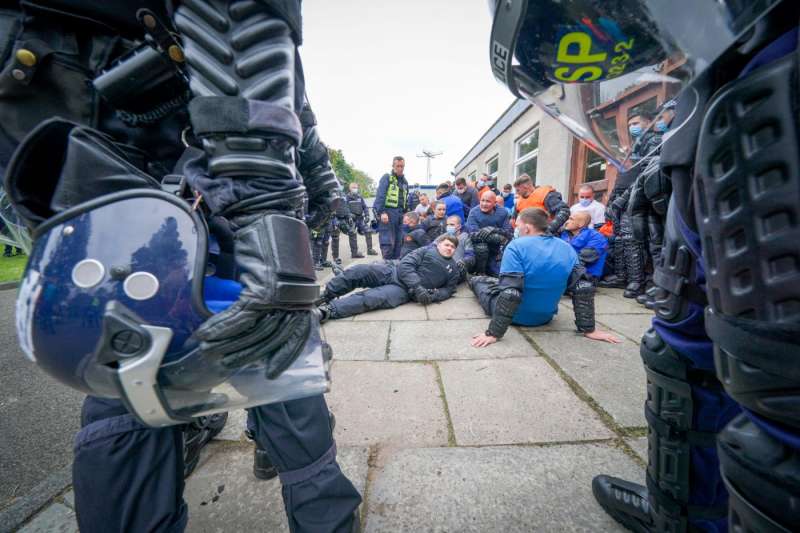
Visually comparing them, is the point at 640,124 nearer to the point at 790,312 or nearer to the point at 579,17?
the point at 579,17

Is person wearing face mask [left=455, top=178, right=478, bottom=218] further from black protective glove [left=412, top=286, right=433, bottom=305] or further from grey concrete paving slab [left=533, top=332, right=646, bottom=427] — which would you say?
grey concrete paving slab [left=533, top=332, right=646, bottom=427]

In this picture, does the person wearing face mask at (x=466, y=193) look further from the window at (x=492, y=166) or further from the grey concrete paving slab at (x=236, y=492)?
the window at (x=492, y=166)

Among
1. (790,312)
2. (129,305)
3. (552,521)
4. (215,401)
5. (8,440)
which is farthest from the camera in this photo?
(8,440)

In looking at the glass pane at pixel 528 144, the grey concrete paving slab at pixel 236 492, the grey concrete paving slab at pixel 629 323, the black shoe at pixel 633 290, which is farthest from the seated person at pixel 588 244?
the glass pane at pixel 528 144

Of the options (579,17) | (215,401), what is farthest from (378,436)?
(579,17)

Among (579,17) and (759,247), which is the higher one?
(579,17)

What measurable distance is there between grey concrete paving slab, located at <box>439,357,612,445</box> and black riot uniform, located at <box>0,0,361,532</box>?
32.8 inches

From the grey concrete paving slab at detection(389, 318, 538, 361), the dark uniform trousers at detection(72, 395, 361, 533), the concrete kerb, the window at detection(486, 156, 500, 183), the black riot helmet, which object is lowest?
the concrete kerb

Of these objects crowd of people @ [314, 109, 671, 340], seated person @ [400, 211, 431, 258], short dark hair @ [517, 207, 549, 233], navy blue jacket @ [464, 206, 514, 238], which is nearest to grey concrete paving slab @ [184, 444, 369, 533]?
crowd of people @ [314, 109, 671, 340]

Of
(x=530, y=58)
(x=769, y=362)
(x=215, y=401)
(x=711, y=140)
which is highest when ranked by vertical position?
(x=530, y=58)

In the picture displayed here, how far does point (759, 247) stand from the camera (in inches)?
15.4

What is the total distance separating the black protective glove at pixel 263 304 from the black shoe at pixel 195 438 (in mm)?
670

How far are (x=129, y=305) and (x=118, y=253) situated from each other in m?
0.10

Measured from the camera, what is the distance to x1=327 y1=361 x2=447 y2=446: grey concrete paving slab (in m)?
1.39
